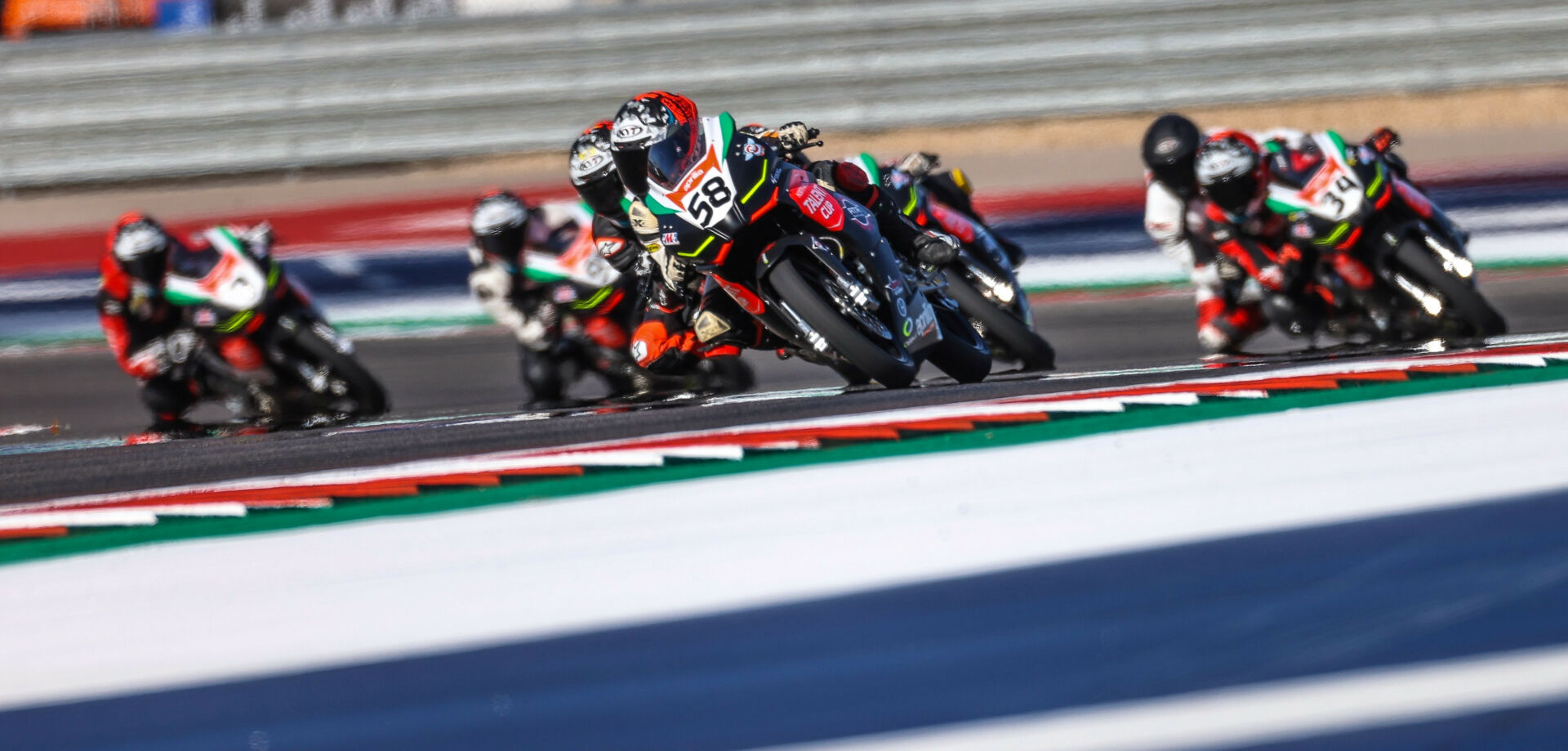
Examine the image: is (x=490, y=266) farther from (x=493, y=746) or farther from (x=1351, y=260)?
(x=493, y=746)

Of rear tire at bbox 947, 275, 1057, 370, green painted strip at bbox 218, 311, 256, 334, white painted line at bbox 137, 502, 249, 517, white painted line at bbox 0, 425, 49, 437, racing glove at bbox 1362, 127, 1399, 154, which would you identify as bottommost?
white painted line at bbox 0, 425, 49, 437

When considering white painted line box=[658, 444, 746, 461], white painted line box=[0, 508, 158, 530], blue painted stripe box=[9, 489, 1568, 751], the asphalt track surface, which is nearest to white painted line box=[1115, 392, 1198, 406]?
the asphalt track surface

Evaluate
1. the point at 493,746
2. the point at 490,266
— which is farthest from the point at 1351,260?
the point at 493,746

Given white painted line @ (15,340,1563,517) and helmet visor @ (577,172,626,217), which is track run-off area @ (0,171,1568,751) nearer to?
white painted line @ (15,340,1563,517)

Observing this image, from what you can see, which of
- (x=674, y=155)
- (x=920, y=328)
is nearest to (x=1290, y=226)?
(x=920, y=328)

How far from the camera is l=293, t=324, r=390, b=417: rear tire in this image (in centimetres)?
833

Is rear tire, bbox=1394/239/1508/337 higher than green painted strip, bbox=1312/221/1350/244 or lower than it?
lower

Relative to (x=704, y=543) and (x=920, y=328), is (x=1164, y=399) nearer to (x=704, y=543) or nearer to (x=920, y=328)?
(x=704, y=543)

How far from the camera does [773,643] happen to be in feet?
10.6

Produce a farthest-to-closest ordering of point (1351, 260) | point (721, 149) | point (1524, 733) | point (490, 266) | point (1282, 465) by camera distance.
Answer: point (490, 266), point (1351, 260), point (721, 149), point (1282, 465), point (1524, 733)

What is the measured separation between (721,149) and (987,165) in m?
7.25

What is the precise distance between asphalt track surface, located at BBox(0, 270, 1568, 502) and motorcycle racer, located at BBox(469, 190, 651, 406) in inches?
17.3

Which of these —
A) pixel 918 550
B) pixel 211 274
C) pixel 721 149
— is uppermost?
pixel 721 149

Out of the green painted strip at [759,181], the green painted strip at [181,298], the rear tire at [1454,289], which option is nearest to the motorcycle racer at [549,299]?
the green painted strip at [181,298]
